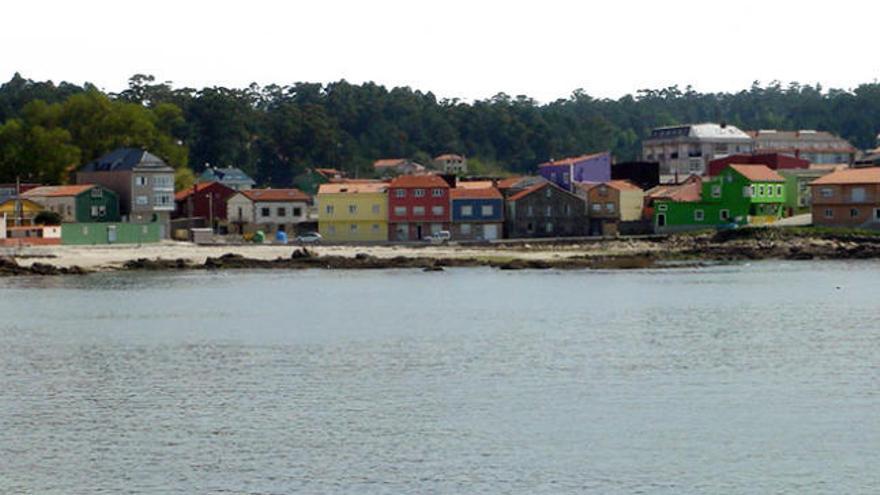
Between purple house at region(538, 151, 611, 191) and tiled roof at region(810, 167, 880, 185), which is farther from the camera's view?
purple house at region(538, 151, 611, 191)

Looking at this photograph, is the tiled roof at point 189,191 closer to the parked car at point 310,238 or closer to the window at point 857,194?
the parked car at point 310,238

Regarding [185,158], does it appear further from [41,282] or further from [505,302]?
[505,302]

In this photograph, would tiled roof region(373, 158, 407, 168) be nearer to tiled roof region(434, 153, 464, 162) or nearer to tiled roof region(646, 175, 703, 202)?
tiled roof region(434, 153, 464, 162)

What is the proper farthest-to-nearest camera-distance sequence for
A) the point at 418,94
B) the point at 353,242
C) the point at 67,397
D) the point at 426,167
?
the point at 418,94
the point at 426,167
the point at 353,242
the point at 67,397

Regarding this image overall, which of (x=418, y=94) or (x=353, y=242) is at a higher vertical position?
(x=418, y=94)

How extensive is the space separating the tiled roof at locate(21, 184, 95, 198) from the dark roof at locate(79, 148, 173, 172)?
3.07 metres

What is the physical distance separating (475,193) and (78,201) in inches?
900

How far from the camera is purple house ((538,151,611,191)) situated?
296ft

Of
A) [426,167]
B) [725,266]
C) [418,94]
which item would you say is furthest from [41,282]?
[418,94]

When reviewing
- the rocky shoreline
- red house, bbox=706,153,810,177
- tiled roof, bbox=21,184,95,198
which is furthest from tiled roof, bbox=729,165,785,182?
tiled roof, bbox=21,184,95,198

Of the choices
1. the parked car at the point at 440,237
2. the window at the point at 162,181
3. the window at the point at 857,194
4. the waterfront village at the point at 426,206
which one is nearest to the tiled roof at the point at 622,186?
the waterfront village at the point at 426,206

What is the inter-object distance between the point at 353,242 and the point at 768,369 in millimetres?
51848

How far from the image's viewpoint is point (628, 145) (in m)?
168

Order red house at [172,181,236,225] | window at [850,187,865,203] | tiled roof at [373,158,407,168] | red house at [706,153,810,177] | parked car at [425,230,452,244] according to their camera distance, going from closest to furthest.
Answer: window at [850,187,865,203] < parked car at [425,230,452,244] < red house at [172,181,236,225] < red house at [706,153,810,177] < tiled roof at [373,158,407,168]
